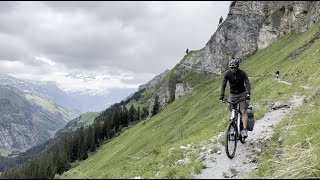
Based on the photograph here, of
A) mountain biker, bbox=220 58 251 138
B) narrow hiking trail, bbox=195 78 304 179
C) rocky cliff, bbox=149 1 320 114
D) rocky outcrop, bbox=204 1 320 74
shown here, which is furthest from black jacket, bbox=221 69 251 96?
rocky outcrop, bbox=204 1 320 74

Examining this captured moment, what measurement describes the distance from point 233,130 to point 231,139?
0.45 m

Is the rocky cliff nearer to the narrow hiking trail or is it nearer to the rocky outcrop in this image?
the rocky outcrop

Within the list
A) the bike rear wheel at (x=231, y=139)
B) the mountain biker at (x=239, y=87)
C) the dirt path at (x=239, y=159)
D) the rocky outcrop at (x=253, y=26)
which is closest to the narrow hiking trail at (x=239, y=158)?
the dirt path at (x=239, y=159)

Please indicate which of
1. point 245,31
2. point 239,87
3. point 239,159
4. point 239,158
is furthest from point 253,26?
point 239,159

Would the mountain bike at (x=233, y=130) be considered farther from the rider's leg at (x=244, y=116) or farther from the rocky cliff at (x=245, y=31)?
the rocky cliff at (x=245, y=31)

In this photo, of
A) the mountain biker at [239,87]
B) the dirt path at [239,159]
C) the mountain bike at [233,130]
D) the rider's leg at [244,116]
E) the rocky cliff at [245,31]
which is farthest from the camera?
the rocky cliff at [245,31]

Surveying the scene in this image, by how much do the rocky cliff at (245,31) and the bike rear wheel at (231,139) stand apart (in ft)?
324

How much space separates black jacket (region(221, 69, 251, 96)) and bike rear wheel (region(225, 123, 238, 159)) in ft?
5.39

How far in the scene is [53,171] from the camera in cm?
970

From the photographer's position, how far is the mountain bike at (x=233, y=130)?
1642cm

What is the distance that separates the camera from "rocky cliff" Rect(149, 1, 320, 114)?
407 feet

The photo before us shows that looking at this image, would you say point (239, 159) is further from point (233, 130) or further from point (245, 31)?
point (245, 31)

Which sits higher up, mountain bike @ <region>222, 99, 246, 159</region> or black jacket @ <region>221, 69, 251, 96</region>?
black jacket @ <region>221, 69, 251, 96</region>

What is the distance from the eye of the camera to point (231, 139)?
16.7 metres
